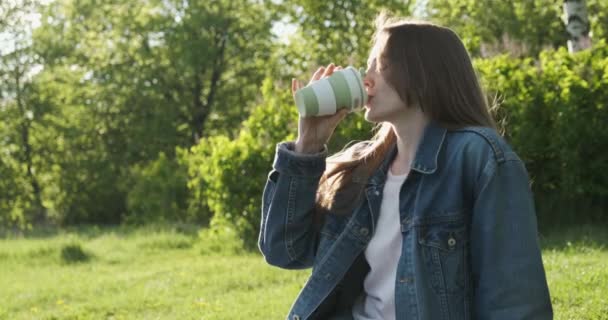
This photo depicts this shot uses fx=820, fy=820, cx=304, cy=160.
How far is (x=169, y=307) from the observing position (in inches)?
274

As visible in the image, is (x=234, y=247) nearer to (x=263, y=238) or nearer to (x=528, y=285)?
(x=263, y=238)

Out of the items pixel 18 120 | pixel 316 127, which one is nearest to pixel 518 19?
pixel 18 120

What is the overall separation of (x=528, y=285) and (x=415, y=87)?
0.73 meters

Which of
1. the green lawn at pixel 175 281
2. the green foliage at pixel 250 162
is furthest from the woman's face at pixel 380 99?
the green foliage at pixel 250 162

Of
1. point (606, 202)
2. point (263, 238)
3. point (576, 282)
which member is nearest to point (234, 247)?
point (606, 202)

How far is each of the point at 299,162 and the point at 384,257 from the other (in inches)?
18.9

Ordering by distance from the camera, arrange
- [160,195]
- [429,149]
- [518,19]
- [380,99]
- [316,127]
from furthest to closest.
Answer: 1. [518,19]
2. [160,195]
3. [316,127]
4. [380,99]
5. [429,149]

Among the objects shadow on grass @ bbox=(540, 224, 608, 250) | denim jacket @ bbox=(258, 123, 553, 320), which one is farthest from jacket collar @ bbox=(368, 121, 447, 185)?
shadow on grass @ bbox=(540, 224, 608, 250)

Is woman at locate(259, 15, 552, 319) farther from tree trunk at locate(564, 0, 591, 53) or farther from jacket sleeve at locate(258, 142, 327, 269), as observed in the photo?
tree trunk at locate(564, 0, 591, 53)

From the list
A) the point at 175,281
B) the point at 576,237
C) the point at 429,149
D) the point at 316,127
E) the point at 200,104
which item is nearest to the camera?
the point at 429,149

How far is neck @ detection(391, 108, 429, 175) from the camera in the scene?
2795mm

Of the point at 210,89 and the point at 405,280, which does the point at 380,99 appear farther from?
the point at 210,89

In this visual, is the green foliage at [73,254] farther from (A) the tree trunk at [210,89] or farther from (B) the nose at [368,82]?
(A) the tree trunk at [210,89]

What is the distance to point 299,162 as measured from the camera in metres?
2.99
